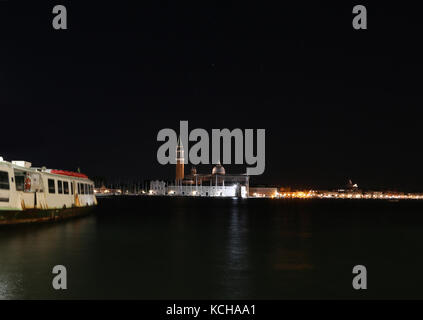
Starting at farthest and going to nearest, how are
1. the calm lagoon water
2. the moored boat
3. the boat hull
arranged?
the boat hull, the moored boat, the calm lagoon water

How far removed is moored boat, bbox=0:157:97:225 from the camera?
3611 centimetres

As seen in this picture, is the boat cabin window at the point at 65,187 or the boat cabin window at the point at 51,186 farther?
the boat cabin window at the point at 65,187

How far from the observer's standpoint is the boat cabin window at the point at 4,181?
34.7 metres

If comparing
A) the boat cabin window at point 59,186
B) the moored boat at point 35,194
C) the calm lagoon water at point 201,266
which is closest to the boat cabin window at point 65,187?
the moored boat at point 35,194

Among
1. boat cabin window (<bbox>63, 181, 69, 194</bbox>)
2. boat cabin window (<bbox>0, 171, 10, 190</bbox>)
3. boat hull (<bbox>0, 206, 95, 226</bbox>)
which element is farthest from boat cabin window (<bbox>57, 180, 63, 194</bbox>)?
boat cabin window (<bbox>0, 171, 10, 190</bbox>)

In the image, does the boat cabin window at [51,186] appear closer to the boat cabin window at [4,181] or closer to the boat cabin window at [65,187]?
the boat cabin window at [65,187]

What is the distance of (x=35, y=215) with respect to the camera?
142 feet

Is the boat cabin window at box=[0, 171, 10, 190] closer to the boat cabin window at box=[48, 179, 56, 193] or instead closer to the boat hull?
the boat hull

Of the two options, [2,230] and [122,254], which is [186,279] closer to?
[122,254]

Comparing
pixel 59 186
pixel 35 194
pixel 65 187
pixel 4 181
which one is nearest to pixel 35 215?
pixel 35 194

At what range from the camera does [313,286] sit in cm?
1791

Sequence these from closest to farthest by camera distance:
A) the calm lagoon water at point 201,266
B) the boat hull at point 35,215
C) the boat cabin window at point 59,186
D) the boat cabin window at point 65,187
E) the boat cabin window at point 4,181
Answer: the calm lagoon water at point 201,266
the boat cabin window at point 4,181
the boat hull at point 35,215
the boat cabin window at point 59,186
the boat cabin window at point 65,187
